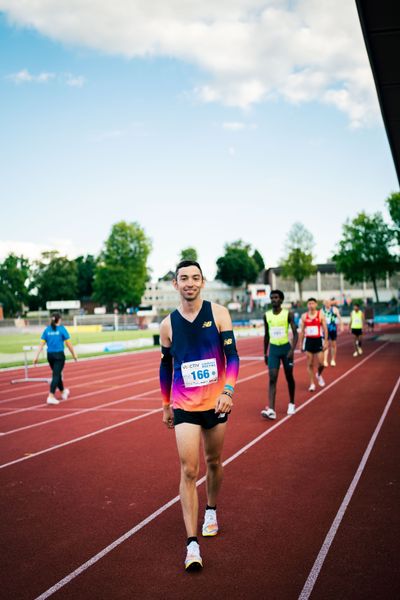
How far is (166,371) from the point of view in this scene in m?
4.47

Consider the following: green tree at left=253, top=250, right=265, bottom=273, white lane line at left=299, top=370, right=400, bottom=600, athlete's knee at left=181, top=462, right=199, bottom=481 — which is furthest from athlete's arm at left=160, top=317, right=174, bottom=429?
green tree at left=253, top=250, right=265, bottom=273

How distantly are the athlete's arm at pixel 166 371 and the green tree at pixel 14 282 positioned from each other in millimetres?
103427

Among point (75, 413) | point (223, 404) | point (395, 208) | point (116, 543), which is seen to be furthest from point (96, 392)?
point (395, 208)

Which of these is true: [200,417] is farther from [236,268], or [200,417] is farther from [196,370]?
[236,268]

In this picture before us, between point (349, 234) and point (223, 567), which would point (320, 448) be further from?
point (349, 234)

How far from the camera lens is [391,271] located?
65688 mm

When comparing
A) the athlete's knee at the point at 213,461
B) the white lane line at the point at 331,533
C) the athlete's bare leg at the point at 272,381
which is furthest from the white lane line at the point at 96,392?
the athlete's knee at the point at 213,461

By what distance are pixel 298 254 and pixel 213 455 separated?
78634mm

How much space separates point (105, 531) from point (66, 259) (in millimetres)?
104108

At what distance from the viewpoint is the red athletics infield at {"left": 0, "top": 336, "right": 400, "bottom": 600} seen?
12.4 feet

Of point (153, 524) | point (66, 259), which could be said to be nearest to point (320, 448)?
point (153, 524)

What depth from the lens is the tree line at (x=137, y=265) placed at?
216 ft

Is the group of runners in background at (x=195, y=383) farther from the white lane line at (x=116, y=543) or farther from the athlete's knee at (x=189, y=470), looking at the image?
the white lane line at (x=116, y=543)

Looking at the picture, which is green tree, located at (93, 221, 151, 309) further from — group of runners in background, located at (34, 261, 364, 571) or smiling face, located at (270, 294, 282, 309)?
group of runners in background, located at (34, 261, 364, 571)
